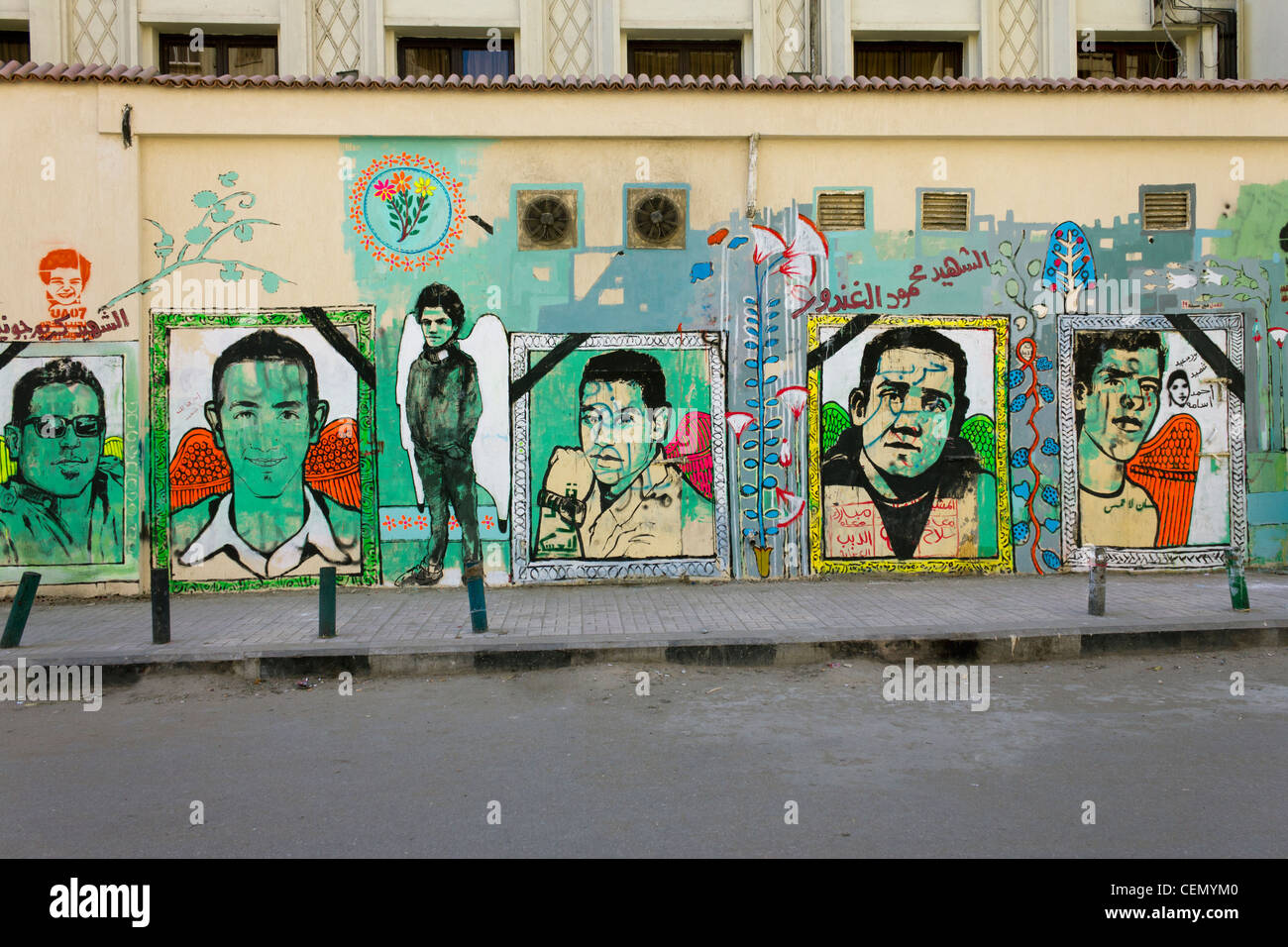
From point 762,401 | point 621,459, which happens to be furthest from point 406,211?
point 762,401

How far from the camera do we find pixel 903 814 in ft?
15.5

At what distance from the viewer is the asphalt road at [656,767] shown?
14.7ft

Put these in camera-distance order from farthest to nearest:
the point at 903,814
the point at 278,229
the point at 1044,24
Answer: the point at 1044,24, the point at 278,229, the point at 903,814

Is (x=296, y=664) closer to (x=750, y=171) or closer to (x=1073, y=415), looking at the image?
(x=750, y=171)

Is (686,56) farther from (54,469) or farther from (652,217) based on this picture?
(54,469)

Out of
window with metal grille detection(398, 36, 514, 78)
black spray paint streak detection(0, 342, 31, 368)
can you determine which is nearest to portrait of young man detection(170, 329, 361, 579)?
black spray paint streak detection(0, 342, 31, 368)

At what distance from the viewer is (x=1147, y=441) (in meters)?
11.8

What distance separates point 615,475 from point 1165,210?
687cm

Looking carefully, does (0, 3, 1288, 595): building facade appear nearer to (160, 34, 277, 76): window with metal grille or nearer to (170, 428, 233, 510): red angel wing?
(170, 428, 233, 510): red angel wing

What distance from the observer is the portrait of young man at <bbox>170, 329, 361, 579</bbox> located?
11.1 meters

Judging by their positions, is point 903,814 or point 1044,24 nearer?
point 903,814

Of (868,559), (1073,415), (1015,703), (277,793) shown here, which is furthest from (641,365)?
(277,793)

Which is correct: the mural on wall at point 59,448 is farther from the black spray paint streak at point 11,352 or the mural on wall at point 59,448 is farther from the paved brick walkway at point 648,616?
the paved brick walkway at point 648,616
